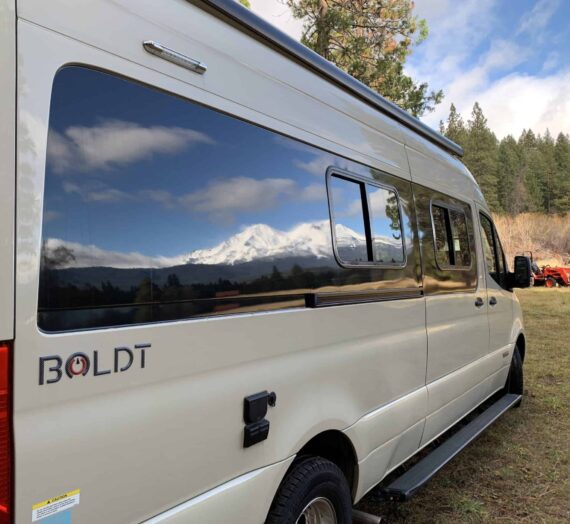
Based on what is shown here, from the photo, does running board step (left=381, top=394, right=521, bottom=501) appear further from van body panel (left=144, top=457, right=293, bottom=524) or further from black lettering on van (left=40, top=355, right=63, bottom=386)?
black lettering on van (left=40, top=355, right=63, bottom=386)

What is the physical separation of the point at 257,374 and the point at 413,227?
1867 millimetres

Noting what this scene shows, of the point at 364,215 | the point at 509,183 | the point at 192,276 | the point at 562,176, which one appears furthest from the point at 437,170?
the point at 562,176

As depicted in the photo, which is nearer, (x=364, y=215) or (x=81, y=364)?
(x=81, y=364)

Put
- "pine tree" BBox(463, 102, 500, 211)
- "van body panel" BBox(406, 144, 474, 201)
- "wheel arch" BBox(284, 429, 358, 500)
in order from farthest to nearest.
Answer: "pine tree" BBox(463, 102, 500, 211) → "van body panel" BBox(406, 144, 474, 201) → "wheel arch" BBox(284, 429, 358, 500)

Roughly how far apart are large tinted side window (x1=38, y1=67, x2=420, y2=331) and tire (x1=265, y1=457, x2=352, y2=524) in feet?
2.45

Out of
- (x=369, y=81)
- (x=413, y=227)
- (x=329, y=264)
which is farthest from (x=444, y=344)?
(x=369, y=81)

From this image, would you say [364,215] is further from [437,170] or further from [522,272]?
[522,272]

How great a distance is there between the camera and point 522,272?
527cm

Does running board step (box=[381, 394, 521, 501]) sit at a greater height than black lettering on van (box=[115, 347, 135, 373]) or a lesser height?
lesser

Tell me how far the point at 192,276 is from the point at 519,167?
72.0 metres

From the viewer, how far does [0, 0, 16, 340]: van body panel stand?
1.32 m

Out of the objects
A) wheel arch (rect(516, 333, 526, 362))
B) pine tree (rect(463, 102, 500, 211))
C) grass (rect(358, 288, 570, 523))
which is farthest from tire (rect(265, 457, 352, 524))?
pine tree (rect(463, 102, 500, 211))

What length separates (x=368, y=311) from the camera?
2.84 meters

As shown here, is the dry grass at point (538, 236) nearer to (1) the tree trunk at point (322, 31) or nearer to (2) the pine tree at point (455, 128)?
(2) the pine tree at point (455, 128)
